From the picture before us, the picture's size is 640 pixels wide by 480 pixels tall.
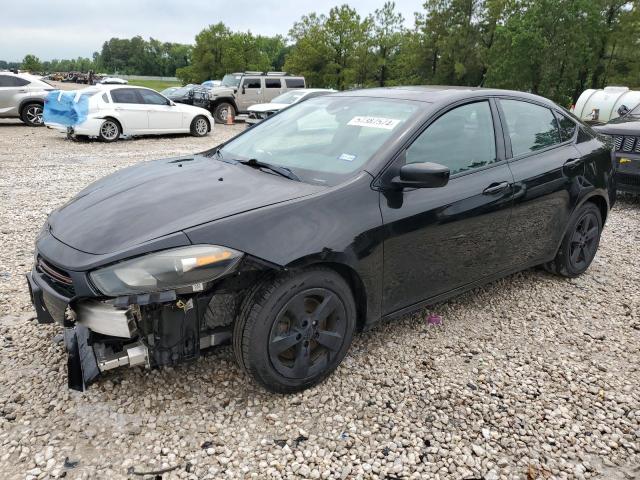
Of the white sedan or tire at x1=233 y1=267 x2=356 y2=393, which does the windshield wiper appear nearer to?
tire at x1=233 y1=267 x2=356 y2=393

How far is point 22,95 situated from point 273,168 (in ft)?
49.6

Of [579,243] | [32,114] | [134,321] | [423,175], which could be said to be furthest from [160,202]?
[32,114]

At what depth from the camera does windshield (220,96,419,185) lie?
113 inches

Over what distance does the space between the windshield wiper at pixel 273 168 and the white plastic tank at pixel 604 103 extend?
16027 mm

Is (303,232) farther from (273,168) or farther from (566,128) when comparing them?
(566,128)

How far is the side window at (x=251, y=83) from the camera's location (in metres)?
19.7

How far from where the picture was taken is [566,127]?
4105 millimetres

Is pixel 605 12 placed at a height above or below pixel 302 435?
above

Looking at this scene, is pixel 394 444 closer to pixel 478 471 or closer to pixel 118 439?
pixel 478 471

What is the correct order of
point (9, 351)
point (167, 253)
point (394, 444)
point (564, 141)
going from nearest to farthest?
1. point (167, 253)
2. point (394, 444)
3. point (9, 351)
4. point (564, 141)

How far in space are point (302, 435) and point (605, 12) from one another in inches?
1530

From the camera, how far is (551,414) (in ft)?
8.57

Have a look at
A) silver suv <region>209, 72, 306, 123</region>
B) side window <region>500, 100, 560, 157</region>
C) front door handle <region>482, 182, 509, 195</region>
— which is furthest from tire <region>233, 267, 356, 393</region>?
silver suv <region>209, 72, 306, 123</region>

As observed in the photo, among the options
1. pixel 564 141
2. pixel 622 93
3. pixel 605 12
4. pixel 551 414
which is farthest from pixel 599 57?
pixel 551 414
